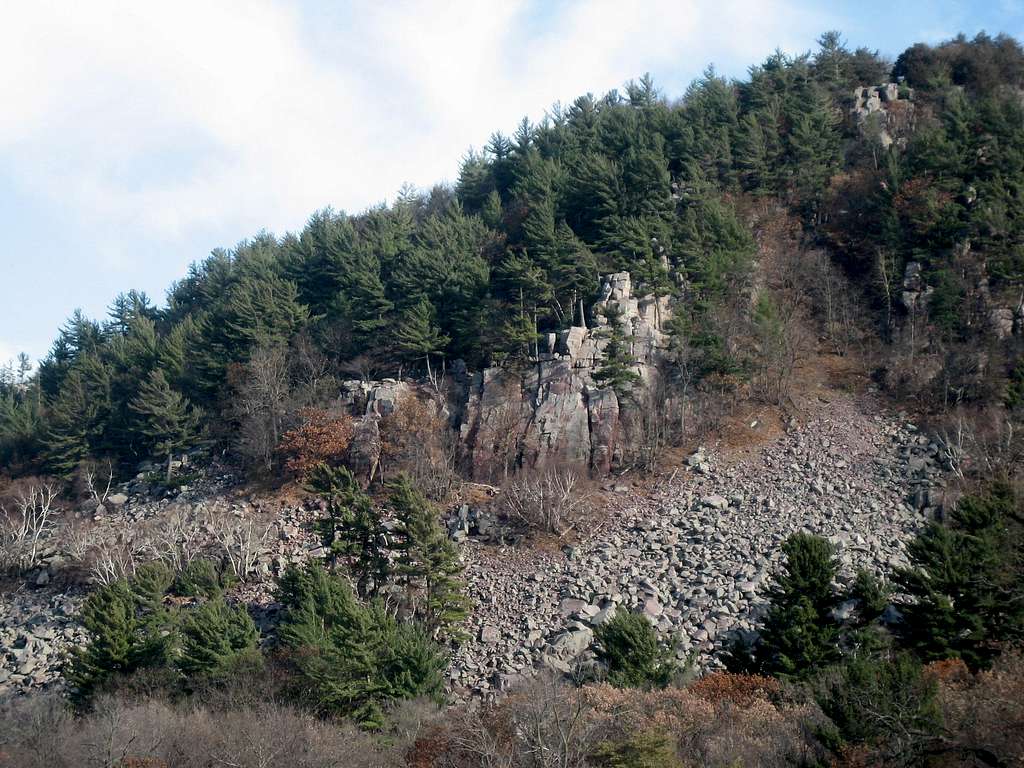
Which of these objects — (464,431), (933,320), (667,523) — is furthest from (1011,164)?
(464,431)

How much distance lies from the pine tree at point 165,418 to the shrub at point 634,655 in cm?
2655

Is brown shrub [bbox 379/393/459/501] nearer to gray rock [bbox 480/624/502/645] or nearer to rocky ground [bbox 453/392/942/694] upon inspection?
rocky ground [bbox 453/392/942/694]

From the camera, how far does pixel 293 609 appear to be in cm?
2580

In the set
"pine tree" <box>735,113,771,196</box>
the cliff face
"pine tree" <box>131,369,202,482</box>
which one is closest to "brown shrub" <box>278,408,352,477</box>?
the cliff face

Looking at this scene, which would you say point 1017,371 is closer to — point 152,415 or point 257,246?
point 152,415

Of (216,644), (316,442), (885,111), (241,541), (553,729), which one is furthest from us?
(885,111)

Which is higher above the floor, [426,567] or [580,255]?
[580,255]

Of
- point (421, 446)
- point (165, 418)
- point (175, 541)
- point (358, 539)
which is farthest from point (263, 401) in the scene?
point (358, 539)

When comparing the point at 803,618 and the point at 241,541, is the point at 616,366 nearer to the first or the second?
the point at 241,541

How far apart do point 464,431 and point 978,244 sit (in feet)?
80.0

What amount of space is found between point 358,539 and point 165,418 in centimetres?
1814

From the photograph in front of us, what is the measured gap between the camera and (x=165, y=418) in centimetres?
4122

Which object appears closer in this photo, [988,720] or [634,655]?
[988,720]

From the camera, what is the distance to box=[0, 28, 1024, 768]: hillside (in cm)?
1933
